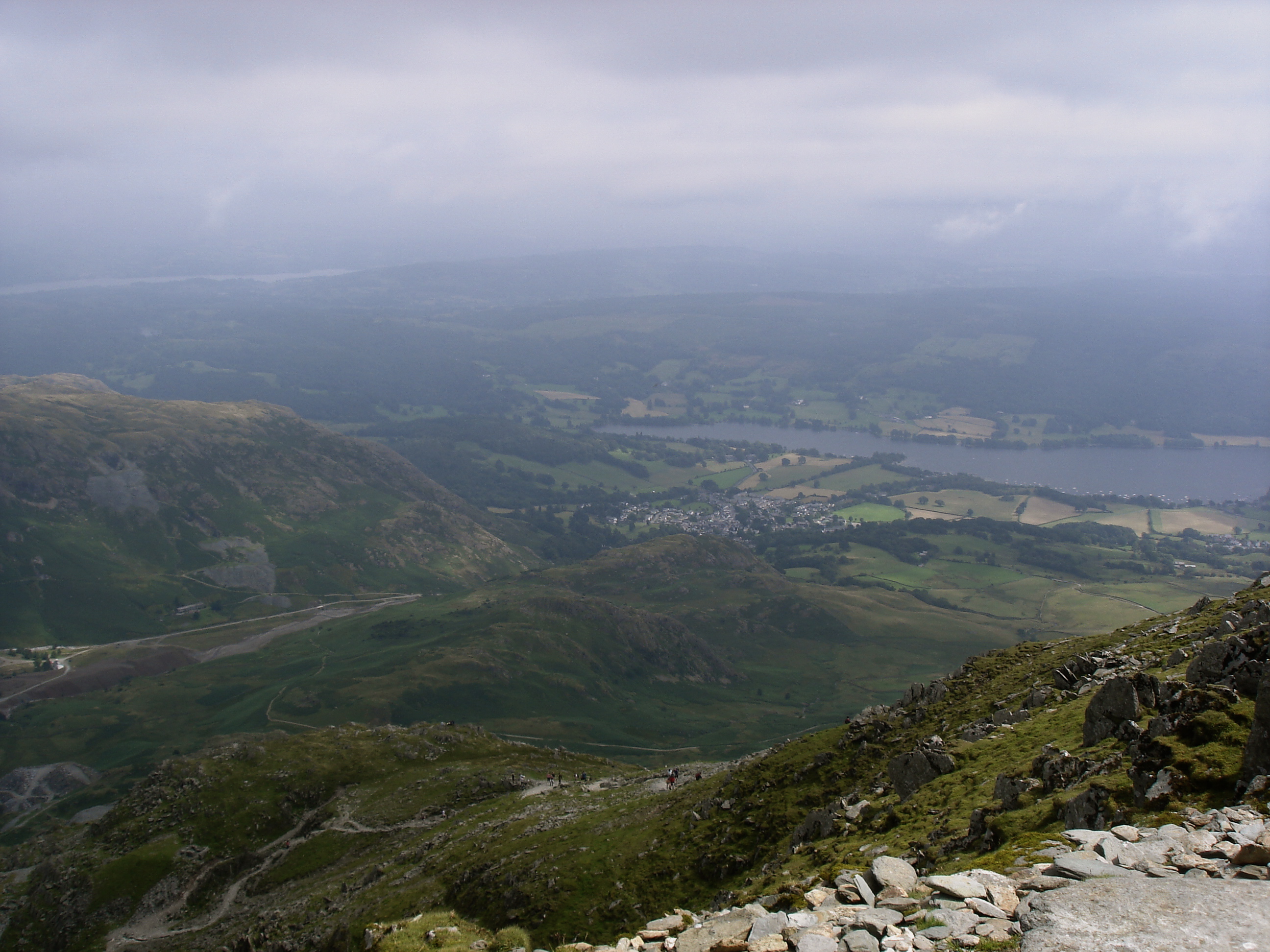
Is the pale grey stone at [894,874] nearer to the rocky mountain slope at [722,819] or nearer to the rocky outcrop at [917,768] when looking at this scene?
the rocky mountain slope at [722,819]

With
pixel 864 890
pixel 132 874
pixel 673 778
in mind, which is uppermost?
pixel 864 890

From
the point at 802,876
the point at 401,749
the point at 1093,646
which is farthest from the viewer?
the point at 401,749

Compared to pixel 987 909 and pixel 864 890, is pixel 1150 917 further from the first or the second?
pixel 864 890

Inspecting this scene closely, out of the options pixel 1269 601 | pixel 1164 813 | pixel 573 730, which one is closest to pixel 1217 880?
pixel 1164 813

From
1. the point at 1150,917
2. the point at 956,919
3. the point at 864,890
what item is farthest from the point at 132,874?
the point at 1150,917

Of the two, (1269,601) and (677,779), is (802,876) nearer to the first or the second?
(1269,601)

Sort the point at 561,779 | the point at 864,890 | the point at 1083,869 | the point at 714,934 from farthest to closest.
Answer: the point at 561,779 → the point at 864,890 → the point at 714,934 → the point at 1083,869
